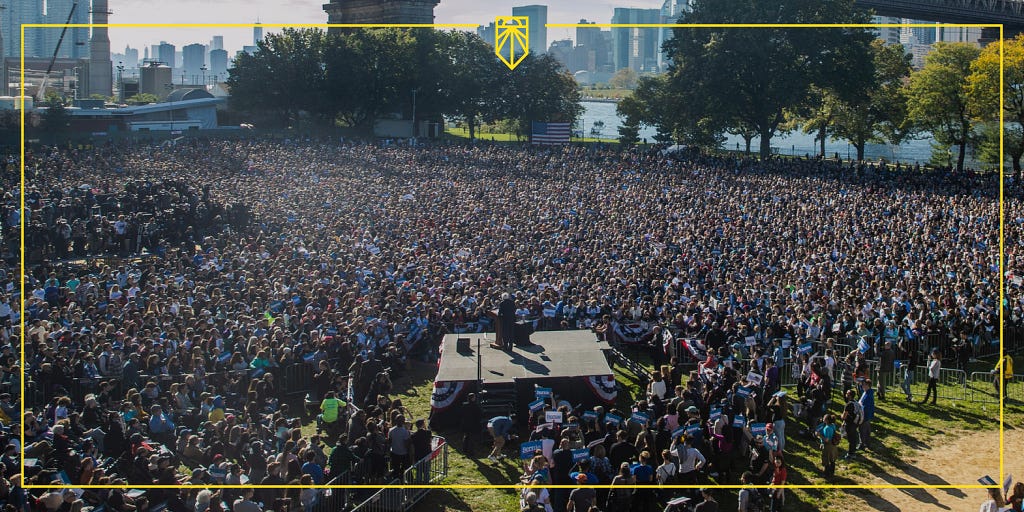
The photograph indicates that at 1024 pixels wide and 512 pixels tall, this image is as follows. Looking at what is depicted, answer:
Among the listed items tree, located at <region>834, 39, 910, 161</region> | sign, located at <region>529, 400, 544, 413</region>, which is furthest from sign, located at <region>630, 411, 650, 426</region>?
tree, located at <region>834, 39, 910, 161</region>

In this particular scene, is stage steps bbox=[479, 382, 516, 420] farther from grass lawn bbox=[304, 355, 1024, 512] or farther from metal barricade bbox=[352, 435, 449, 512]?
metal barricade bbox=[352, 435, 449, 512]

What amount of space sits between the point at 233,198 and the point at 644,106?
1967 inches

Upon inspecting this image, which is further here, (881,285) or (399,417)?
(881,285)

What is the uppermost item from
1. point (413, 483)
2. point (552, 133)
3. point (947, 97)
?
point (947, 97)

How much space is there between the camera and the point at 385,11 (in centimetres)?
9725

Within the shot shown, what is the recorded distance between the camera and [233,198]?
3812 cm

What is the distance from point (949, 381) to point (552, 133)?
5254 cm

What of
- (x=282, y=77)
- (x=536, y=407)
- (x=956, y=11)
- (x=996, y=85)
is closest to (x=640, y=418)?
(x=536, y=407)

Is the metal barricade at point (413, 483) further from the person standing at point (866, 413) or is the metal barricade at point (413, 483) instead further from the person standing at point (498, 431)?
the person standing at point (866, 413)

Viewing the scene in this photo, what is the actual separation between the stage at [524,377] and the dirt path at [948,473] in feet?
16.8

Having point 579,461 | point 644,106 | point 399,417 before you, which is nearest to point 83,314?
point 399,417

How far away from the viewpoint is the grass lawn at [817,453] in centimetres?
1580

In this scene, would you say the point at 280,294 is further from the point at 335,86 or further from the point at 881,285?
the point at 335,86

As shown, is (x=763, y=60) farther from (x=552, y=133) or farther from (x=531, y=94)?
(x=531, y=94)
